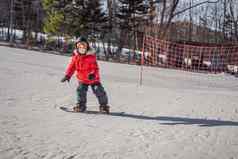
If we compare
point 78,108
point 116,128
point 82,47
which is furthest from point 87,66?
point 116,128

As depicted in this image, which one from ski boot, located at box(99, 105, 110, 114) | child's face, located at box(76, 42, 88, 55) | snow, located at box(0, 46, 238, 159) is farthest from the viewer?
ski boot, located at box(99, 105, 110, 114)

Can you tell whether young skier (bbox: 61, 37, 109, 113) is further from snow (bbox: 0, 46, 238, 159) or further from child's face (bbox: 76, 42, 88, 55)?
snow (bbox: 0, 46, 238, 159)

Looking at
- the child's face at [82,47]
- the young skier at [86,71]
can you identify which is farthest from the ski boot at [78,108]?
the child's face at [82,47]

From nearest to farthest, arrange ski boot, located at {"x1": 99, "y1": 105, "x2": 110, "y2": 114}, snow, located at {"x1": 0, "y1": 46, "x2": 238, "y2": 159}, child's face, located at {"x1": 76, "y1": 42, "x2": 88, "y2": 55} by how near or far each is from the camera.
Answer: snow, located at {"x1": 0, "y1": 46, "x2": 238, "y2": 159}
child's face, located at {"x1": 76, "y1": 42, "x2": 88, "y2": 55}
ski boot, located at {"x1": 99, "y1": 105, "x2": 110, "y2": 114}

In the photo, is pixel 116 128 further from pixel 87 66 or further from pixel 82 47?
pixel 82 47

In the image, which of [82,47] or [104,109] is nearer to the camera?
[82,47]

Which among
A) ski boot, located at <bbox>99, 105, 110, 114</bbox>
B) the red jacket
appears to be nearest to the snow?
ski boot, located at <bbox>99, 105, 110, 114</bbox>

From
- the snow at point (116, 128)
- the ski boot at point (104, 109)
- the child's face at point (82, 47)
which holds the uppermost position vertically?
the child's face at point (82, 47)

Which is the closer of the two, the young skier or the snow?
the snow

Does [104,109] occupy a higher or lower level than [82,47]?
lower

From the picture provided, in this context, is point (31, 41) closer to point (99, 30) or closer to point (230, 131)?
point (99, 30)

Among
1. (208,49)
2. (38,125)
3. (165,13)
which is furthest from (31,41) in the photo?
(38,125)

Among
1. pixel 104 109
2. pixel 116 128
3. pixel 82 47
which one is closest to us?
pixel 116 128

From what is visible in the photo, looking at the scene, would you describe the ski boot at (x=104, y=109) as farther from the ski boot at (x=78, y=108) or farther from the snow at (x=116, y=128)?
the ski boot at (x=78, y=108)
